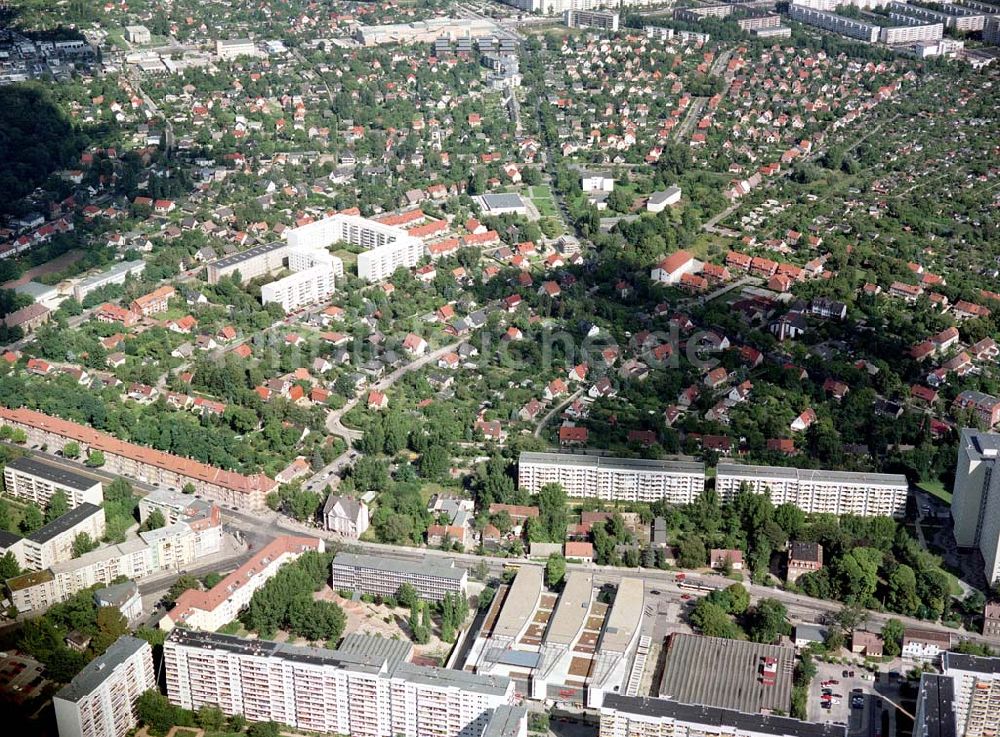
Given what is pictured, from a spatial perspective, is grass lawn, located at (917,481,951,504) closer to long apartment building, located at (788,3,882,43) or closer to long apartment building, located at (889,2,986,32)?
long apartment building, located at (788,3,882,43)

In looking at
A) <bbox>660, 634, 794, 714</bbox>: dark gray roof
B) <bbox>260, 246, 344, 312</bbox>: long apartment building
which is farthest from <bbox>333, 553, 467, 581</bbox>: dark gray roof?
<bbox>260, 246, 344, 312</bbox>: long apartment building

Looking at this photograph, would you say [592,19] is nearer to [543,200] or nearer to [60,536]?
[543,200]

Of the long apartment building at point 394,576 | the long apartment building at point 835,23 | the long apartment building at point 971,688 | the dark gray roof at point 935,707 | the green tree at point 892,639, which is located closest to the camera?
the dark gray roof at point 935,707

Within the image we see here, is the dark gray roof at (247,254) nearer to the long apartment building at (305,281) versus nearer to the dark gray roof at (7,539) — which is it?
the long apartment building at (305,281)

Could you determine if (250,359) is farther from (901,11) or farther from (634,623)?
(901,11)

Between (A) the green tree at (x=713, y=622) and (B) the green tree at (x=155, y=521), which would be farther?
(B) the green tree at (x=155, y=521)

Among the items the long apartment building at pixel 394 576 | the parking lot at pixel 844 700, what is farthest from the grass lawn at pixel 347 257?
the parking lot at pixel 844 700

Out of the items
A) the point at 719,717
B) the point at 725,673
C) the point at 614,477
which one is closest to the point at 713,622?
the point at 725,673
